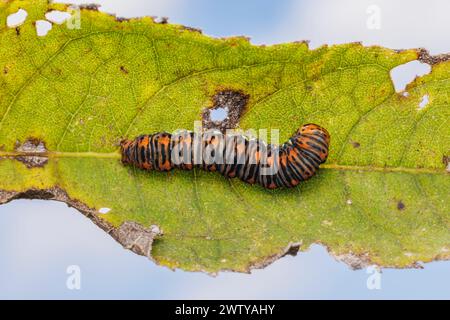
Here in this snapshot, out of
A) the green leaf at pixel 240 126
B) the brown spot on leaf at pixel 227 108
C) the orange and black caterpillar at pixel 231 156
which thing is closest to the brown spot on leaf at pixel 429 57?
the green leaf at pixel 240 126

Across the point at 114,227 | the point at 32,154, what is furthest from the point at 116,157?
the point at 32,154

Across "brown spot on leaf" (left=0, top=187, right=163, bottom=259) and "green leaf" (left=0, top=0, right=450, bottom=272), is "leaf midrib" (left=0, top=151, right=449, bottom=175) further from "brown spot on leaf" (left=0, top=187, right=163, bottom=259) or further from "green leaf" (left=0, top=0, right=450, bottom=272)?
"brown spot on leaf" (left=0, top=187, right=163, bottom=259)

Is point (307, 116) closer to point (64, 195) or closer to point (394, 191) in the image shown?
point (394, 191)

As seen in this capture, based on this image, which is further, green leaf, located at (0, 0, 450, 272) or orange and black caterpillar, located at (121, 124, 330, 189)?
orange and black caterpillar, located at (121, 124, 330, 189)

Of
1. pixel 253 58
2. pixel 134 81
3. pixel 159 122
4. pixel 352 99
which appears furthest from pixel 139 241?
pixel 352 99

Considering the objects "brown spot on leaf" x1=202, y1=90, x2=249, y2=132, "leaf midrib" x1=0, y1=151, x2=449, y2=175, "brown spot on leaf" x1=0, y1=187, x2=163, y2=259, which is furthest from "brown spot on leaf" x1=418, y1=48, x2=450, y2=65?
"brown spot on leaf" x1=0, y1=187, x2=163, y2=259

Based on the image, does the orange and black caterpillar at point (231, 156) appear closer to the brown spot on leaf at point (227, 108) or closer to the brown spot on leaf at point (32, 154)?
the brown spot on leaf at point (227, 108)
